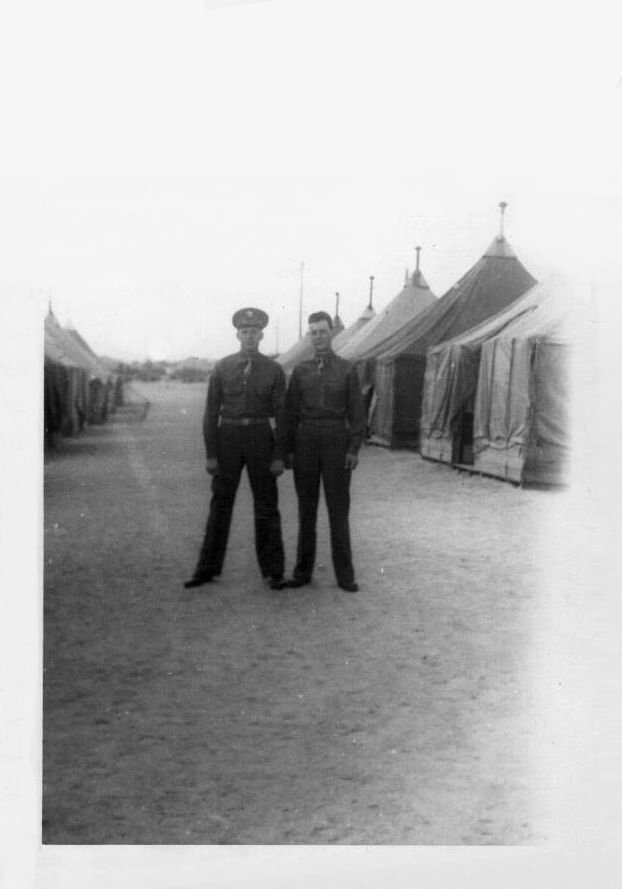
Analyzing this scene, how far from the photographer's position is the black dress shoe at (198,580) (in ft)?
6.12

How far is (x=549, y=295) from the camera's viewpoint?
2037 millimetres

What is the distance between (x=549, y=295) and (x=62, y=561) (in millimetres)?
1249

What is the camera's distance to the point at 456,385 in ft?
9.05

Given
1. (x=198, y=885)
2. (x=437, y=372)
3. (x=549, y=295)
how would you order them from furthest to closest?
1. (x=437, y=372)
2. (x=549, y=295)
3. (x=198, y=885)

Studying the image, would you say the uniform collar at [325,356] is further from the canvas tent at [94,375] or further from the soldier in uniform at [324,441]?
the canvas tent at [94,375]

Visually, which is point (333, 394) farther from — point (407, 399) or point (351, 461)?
point (407, 399)

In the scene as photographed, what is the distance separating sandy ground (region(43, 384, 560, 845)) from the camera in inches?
59.1

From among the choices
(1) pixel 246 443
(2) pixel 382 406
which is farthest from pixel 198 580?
(2) pixel 382 406

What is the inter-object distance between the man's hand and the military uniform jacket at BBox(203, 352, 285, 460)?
151 millimetres

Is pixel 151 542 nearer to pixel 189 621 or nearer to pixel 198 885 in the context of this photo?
pixel 189 621

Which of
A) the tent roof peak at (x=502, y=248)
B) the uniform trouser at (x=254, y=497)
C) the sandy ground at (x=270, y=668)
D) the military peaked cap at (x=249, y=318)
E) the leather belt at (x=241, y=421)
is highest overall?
the tent roof peak at (x=502, y=248)

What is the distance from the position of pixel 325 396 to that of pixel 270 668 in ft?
2.02

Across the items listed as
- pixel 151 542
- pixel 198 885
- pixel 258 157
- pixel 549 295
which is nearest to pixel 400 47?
pixel 258 157

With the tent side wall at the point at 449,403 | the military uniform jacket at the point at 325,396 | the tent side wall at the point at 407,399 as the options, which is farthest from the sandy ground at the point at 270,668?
the tent side wall at the point at 449,403
